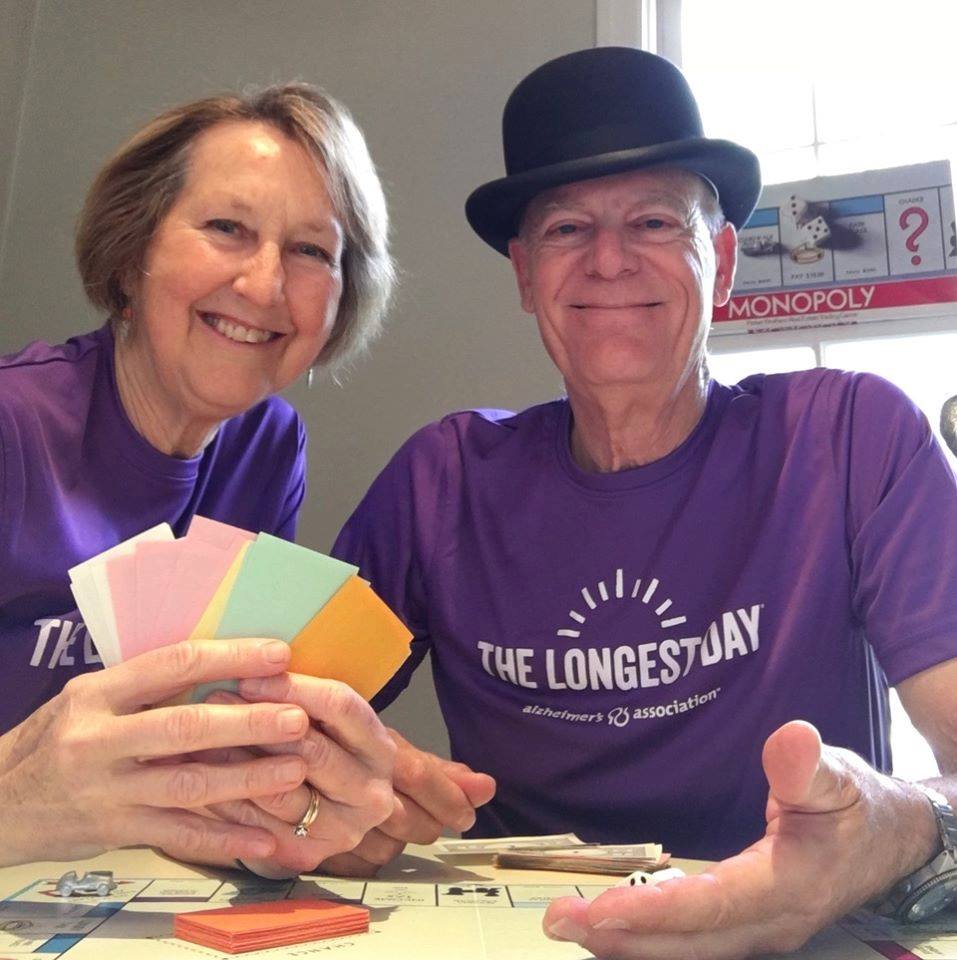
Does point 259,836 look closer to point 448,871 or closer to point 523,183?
point 448,871

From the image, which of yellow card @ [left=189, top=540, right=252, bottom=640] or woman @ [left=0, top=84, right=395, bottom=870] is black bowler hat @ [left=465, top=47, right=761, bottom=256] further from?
yellow card @ [left=189, top=540, right=252, bottom=640]

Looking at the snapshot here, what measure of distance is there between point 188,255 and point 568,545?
66cm

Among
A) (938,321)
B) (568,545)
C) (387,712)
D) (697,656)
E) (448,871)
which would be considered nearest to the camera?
(448,871)

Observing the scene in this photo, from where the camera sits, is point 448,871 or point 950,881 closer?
point 950,881

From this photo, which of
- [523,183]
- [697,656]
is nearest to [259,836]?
[697,656]

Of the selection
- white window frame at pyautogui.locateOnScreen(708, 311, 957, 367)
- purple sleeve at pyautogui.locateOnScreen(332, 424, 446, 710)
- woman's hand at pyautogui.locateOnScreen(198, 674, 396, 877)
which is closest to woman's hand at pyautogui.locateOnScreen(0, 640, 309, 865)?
woman's hand at pyautogui.locateOnScreen(198, 674, 396, 877)

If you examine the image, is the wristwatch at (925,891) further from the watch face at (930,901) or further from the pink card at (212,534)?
the pink card at (212,534)

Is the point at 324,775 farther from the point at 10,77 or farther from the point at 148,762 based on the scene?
the point at 10,77

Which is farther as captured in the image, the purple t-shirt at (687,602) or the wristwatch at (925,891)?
the purple t-shirt at (687,602)

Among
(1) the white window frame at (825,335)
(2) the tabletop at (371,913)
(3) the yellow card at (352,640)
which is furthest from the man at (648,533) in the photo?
(1) the white window frame at (825,335)

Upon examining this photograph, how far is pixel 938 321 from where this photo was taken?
216cm

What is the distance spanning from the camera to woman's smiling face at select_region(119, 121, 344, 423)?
1424mm

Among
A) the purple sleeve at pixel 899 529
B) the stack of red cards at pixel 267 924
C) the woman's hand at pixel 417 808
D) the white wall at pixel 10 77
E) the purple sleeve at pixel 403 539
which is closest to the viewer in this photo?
the stack of red cards at pixel 267 924

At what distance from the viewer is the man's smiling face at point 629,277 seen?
141cm
